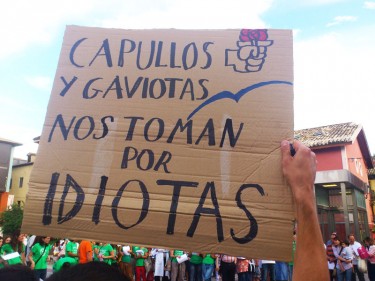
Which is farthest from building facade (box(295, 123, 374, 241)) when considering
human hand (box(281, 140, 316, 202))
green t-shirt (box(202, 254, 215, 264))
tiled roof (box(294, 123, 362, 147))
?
human hand (box(281, 140, 316, 202))

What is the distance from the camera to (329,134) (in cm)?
2214

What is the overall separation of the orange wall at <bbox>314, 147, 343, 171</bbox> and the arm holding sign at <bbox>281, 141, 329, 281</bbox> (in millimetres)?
19921

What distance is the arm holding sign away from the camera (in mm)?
1285

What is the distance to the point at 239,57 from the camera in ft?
7.56

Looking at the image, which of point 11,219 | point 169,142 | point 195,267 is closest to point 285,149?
point 169,142

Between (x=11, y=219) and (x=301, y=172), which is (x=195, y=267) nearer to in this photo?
(x=301, y=172)

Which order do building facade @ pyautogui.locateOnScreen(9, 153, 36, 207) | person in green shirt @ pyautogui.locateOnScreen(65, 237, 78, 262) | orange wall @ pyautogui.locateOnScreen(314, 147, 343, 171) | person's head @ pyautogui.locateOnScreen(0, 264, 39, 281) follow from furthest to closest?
building facade @ pyautogui.locateOnScreen(9, 153, 36, 207)
orange wall @ pyautogui.locateOnScreen(314, 147, 343, 171)
person in green shirt @ pyautogui.locateOnScreen(65, 237, 78, 262)
person's head @ pyautogui.locateOnScreen(0, 264, 39, 281)

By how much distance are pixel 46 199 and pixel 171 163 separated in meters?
0.74

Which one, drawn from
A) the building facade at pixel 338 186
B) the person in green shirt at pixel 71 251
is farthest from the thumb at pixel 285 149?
the building facade at pixel 338 186

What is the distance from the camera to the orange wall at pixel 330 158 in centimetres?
2020

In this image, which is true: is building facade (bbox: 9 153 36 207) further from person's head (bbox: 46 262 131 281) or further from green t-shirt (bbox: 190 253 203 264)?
person's head (bbox: 46 262 131 281)

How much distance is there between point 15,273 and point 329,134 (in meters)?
23.0

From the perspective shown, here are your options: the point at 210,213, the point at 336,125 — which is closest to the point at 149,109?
the point at 210,213

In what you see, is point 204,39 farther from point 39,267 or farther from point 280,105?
point 39,267
